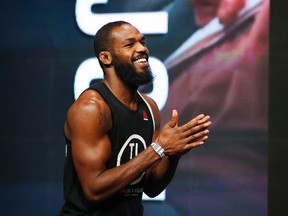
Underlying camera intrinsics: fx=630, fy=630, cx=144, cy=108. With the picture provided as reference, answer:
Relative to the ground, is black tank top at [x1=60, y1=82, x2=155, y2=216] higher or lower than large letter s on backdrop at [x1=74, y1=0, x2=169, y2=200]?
lower

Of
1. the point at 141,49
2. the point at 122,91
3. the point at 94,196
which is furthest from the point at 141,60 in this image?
the point at 94,196

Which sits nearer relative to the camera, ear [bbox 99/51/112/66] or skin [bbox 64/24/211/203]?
skin [bbox 64/24/211/203]

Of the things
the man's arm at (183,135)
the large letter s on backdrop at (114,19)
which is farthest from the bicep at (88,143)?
the large letter s on backdrop at (114,19)

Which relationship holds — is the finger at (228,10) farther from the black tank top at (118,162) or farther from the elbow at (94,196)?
the elbow at (94,196)

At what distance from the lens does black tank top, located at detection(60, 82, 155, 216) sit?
2545 millimetres

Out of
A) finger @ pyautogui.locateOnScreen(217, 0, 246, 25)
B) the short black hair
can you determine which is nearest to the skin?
the short black hair

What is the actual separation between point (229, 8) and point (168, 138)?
1791 millimetres

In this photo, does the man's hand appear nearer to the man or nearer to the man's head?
the man

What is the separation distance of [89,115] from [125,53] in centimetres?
35

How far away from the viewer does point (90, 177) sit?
7.95 feet

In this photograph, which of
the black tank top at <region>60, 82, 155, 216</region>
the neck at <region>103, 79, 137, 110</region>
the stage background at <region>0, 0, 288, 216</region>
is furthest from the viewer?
the stage background at <region>0, 0, 288, 216</region>

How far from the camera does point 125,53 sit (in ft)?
8.66

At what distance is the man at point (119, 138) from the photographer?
2395mm

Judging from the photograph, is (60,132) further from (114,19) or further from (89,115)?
(89,115)
